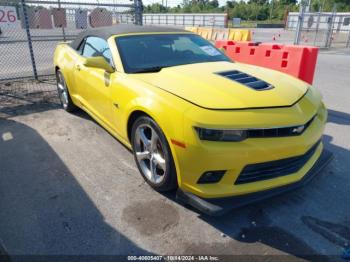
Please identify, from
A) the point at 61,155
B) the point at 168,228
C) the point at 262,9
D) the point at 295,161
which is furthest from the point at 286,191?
the point at 262,9

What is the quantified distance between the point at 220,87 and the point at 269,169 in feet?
2.81

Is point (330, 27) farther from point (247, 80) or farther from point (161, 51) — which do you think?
point (247, 80)

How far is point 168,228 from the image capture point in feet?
8.47

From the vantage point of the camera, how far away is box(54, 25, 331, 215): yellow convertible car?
92.7 inches

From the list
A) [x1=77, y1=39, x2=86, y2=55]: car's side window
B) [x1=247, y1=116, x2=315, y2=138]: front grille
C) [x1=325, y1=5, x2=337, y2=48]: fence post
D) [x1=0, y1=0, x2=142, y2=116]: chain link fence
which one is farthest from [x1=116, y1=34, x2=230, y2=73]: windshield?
[x1=325, y1=5, x2=337, y2=48]: fence post

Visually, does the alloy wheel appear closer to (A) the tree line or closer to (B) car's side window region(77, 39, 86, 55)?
(B) car's side window region(77, 39, 86, 55)

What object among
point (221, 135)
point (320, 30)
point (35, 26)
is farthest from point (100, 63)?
point (320, 30)

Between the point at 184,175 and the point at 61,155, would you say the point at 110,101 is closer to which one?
the point at 61,155

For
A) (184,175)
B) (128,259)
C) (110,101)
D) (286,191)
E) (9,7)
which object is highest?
(9,7)

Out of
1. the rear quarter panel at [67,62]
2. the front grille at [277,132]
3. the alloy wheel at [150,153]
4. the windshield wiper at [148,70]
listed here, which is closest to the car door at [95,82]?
the rear quarter panel at [67,62]

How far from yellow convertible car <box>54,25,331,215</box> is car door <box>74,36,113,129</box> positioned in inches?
1.4

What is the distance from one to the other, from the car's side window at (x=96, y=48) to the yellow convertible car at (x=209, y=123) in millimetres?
42

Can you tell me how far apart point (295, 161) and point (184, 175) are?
103cm

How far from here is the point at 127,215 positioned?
2744 mm
